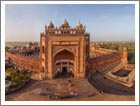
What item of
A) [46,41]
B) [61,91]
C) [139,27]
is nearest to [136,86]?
[139,27]

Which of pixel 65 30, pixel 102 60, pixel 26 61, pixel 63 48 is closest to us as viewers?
pixel 65 30

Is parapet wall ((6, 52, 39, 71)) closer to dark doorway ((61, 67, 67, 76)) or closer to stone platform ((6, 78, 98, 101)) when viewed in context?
dark doorway ((61, 67, 67, 76))

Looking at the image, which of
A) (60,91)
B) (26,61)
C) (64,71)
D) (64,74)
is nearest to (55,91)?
(60,91)

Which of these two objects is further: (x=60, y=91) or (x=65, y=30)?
(x=65, y=30)

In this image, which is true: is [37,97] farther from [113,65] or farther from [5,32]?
[113,65]

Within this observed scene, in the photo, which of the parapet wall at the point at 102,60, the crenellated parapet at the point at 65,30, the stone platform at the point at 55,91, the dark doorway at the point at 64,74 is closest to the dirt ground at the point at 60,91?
the stone platform at the point at 55,91

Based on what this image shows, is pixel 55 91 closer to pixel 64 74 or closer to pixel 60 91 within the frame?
pixel 60 91
